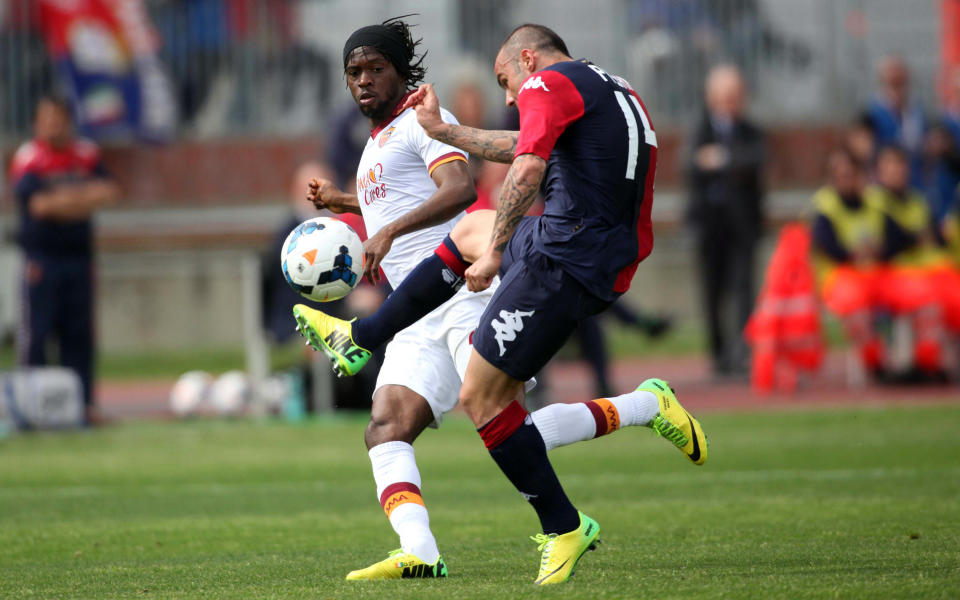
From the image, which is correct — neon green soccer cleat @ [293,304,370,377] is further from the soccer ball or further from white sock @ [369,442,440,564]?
white sock @ [369,442,440,564]

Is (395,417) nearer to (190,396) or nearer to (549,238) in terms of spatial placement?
(549,238)

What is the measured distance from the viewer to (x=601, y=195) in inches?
228

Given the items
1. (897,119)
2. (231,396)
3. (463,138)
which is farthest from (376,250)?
(897,119)

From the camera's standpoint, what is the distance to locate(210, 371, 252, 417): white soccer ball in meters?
14.4

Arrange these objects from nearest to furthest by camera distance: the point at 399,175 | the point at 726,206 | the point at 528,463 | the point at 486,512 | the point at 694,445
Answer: the point at 528,463 < the point at 399,175 < the point at 694,445 < the point at 486,512 < the point at 726,206

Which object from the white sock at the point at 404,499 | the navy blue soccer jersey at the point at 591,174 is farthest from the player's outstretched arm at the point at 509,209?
the white sock at the point at 404,499

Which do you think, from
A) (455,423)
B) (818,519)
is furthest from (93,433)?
(818,519)

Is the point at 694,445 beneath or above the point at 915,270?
above

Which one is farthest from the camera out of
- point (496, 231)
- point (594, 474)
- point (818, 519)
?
point (594, 474)

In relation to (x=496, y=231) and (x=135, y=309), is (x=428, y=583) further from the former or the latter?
(x=135, y=309)

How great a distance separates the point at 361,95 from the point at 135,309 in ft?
49.6

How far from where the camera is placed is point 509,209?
5.59m

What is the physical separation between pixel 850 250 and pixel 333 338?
9.60m

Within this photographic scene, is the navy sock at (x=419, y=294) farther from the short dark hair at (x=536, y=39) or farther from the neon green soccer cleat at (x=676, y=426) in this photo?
the neon green soccer cleat at (x=676, y=426)
